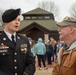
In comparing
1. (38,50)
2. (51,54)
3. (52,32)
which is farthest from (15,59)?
(52,32)

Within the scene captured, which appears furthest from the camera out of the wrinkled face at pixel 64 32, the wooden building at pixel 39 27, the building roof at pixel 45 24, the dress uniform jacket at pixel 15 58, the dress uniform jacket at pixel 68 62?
the building roof at pixel 45 24

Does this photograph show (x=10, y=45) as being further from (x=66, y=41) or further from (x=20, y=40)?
(x=66, y=41)

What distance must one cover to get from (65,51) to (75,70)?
30cm

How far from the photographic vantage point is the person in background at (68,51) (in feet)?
12.3

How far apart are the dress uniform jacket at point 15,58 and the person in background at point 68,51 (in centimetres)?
56

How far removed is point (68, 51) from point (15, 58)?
100 cm

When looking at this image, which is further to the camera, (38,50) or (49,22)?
(49,22)

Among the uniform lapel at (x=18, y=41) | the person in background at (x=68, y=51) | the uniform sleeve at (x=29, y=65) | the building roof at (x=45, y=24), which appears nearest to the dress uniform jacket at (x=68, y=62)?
the person in background at (x=68, y=51)

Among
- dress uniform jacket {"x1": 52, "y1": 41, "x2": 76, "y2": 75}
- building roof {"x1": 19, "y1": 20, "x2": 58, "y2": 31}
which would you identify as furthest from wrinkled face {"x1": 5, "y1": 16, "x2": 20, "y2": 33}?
building roof {"x1": 19, "y1": 20, "x2": 58, "y2": 31}

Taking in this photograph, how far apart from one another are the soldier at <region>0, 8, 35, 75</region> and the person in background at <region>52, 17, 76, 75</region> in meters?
0.57

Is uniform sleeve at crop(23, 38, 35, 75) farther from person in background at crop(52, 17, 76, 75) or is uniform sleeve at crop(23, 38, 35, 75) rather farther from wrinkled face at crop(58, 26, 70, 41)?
wrinkled face at crop(58, 26, 70, 41)

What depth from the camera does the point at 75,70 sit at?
3762mm

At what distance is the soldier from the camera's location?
4.43 m

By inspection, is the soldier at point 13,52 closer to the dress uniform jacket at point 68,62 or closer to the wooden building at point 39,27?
the dress uniform jacket at point 68,62
